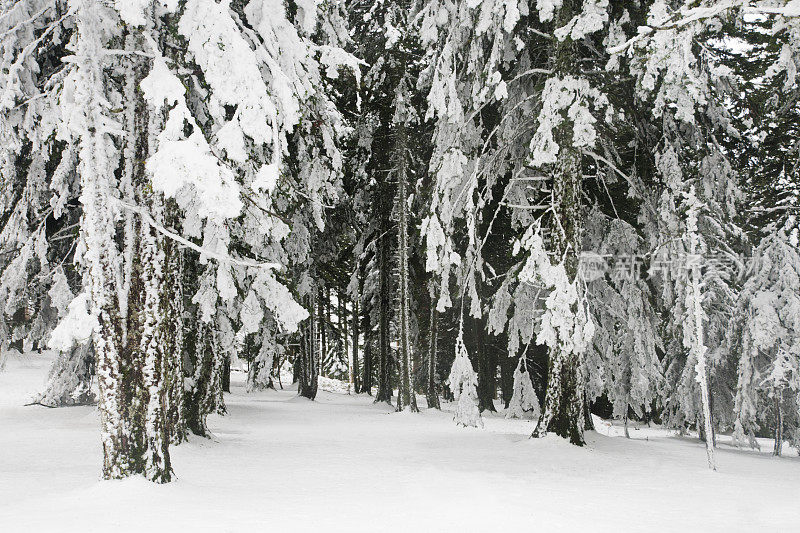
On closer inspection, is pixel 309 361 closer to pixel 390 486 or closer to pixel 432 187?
pixel 432 187

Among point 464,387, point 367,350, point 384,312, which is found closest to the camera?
point 464,387

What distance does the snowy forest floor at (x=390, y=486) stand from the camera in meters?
5.61

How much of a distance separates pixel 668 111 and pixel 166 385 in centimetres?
1010

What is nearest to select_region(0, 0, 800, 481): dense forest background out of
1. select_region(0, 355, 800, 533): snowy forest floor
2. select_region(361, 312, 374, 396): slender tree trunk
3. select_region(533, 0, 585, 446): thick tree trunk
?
select_region(533, 0, 585, 446): thick tree trunk

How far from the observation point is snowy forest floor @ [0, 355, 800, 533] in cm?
561

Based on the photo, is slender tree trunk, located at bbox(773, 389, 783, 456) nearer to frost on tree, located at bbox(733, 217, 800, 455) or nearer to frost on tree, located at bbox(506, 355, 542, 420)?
frost on tree, located at bbox(733, 217, 800, 455)

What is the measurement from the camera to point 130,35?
22.1 feet

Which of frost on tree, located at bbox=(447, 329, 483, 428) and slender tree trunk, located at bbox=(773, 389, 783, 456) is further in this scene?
slender tree trunk, located at bbox=(773, 389, 783, 456)

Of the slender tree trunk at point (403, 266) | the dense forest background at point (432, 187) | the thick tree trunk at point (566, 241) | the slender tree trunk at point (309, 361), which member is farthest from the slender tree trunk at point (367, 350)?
the thick tree trunk at point (566, 241)

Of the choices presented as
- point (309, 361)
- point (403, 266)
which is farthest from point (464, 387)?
point (309, 361)

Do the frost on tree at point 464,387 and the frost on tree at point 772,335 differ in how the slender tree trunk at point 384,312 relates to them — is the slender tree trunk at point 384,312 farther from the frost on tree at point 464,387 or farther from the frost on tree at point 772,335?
the frost on tree at point 772,335

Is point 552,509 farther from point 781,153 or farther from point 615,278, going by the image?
point 781,153

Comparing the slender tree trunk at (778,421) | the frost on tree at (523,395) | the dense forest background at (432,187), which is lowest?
the slender tree trunk at (778,421)

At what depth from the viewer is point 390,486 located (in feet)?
24.0
